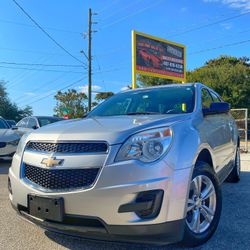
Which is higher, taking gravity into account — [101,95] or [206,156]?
[101,95]

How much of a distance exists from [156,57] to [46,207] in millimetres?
17342

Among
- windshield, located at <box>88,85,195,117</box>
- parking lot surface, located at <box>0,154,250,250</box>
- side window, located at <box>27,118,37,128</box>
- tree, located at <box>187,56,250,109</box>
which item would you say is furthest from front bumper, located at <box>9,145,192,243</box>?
tree, located at <box>187,56,250,109</box>

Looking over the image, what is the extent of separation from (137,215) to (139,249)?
2.20 ft

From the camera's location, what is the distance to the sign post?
60.3 feet

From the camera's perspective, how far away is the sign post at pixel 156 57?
60.3ft

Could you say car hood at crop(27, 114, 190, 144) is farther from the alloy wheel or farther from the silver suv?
the alloy wheel

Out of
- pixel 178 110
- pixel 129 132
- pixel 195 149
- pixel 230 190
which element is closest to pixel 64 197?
pixel 129 132

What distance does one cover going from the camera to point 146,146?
3.06 m

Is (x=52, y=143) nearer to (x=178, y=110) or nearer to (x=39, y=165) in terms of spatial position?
(x=39, y=165)

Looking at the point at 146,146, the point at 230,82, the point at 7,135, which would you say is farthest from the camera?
the point at 230,82

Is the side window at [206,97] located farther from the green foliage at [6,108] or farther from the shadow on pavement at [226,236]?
the green foliage at [6,108]

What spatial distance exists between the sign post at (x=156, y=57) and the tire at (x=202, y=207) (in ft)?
45.6

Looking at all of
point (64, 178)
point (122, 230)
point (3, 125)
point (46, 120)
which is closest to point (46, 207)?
point (64, 178)

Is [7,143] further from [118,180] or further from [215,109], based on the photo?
[118,180]
